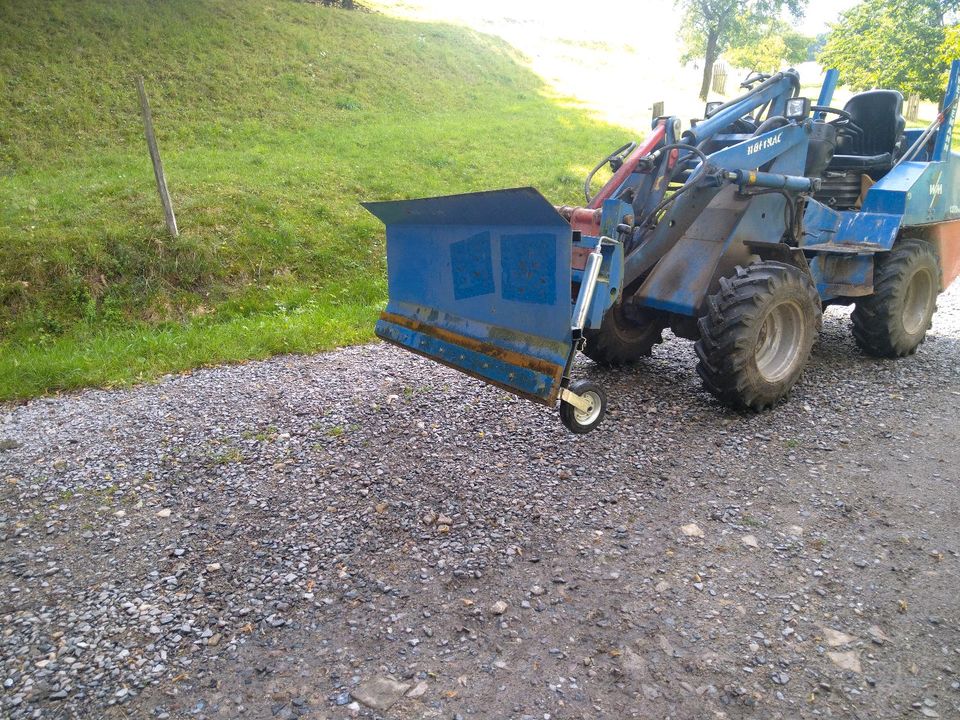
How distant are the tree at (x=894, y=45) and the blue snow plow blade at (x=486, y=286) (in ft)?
71.9

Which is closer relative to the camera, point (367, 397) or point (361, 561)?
point (361, 561)

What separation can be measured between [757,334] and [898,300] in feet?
6.89

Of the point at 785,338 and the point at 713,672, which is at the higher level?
the point at 785,338

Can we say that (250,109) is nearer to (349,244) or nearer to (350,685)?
(349,244)

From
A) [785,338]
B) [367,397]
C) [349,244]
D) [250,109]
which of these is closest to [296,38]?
[250,109]

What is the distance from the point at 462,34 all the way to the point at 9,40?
45.4ft

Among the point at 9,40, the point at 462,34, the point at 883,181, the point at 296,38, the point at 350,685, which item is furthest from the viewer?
the point at 462,34

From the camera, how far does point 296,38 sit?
1688 cm

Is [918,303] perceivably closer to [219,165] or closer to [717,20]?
[219,165]

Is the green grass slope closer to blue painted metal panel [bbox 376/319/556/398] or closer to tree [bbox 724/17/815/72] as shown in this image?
blue painted metal panel [bbox 376/319/556/398]

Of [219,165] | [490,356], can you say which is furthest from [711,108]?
[219,165]

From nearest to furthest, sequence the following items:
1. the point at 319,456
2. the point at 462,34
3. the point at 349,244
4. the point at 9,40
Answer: the point at 319,456, the point at 349,244, the point at 9,40, the point at 462,34

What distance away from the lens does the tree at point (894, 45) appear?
21.1 meters

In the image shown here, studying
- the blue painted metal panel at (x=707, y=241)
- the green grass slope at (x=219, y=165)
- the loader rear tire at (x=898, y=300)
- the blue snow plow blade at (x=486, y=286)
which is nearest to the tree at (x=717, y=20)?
the green grass slope at (x=219, y=165)
